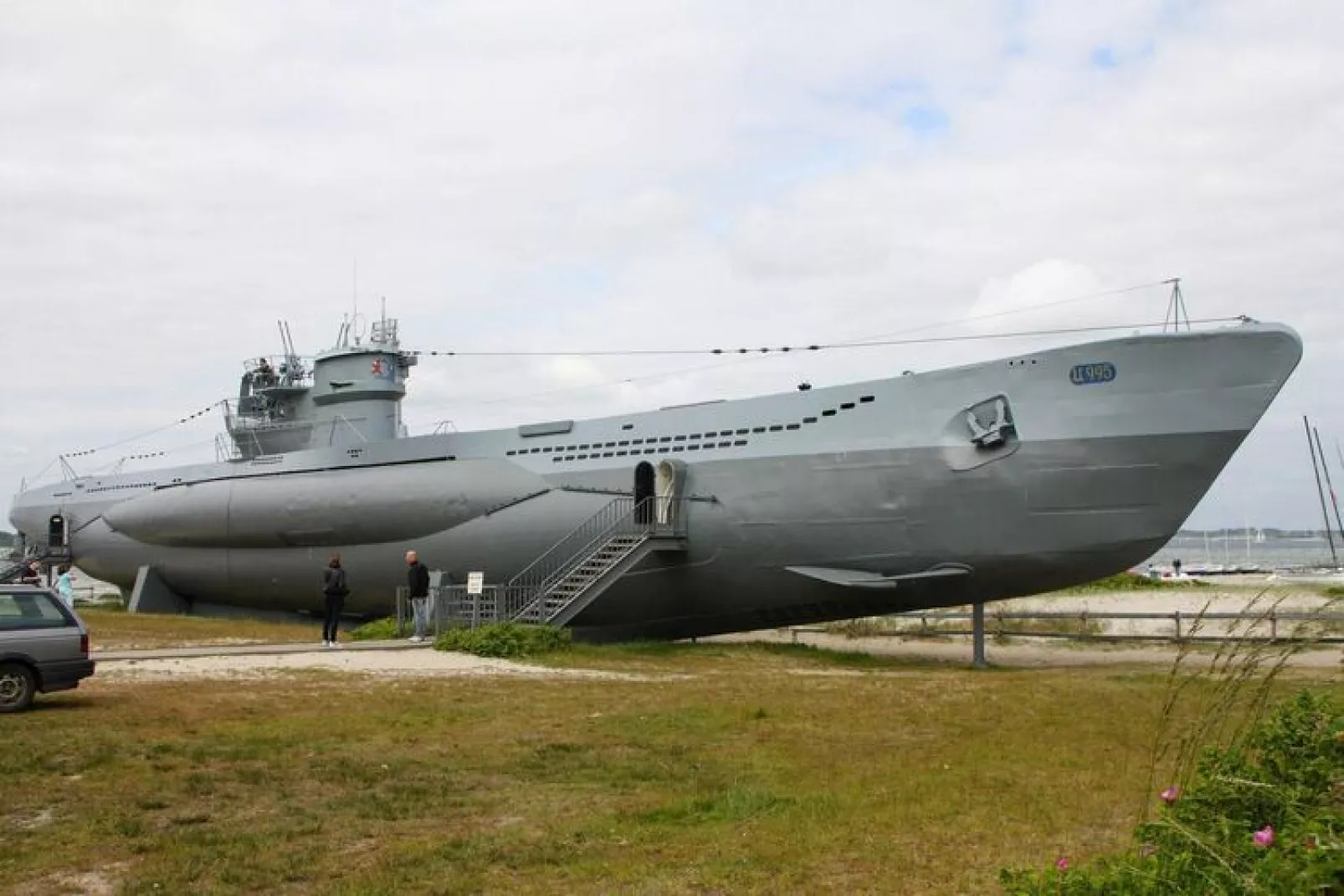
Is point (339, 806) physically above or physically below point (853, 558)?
below

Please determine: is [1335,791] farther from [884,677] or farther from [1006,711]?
[884,677]

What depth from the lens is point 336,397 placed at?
108 feet

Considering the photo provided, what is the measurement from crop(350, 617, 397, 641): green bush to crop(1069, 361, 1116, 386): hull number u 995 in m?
13.0

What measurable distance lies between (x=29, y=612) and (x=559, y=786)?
6645 millimetres

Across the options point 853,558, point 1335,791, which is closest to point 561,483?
point 853,558

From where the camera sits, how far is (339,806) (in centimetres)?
822

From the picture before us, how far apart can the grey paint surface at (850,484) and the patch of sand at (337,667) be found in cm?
531

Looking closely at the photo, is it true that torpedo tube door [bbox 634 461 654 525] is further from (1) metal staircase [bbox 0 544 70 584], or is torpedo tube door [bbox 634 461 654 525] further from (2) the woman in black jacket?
(1) metal staircase [bbox 0 544 70 584]

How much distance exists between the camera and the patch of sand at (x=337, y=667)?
15891mm

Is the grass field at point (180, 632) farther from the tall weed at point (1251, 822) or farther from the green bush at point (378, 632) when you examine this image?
the tall weed at point (1251, 822)

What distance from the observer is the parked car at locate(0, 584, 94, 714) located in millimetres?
11992

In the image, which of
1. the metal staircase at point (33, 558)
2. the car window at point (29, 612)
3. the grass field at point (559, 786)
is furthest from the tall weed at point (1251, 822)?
the metal staircase at point (33, 558)

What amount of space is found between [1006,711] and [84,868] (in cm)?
897

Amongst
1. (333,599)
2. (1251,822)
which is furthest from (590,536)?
(1251,822)
